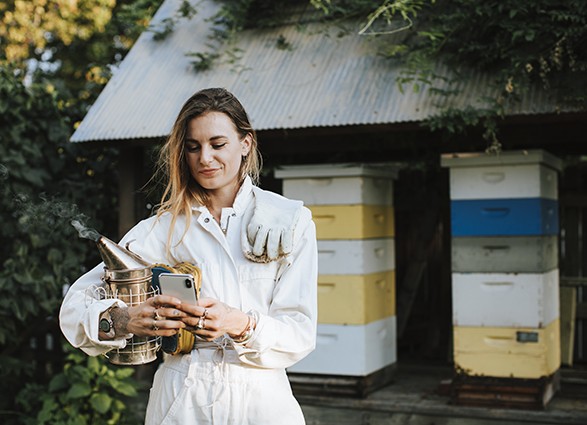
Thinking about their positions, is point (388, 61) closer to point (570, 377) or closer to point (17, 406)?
point (570, 377)

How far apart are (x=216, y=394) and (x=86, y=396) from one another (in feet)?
11.8

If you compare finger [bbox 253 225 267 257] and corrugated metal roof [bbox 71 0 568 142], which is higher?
corrugated metal roof [bbox 71 0 568 142]

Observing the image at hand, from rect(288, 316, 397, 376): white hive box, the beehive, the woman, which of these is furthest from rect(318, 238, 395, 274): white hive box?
the woman

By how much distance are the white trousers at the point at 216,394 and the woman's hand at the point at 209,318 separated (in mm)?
228

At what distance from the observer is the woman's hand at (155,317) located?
1935 mm

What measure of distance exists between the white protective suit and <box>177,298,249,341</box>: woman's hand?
117mm

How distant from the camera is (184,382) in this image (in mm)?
2184

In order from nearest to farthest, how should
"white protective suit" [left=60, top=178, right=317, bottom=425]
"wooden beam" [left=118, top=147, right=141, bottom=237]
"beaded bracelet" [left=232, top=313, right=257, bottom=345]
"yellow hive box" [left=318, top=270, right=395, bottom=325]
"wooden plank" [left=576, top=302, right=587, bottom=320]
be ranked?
"beaded bracelet" [left=232, top=313, right=257, bottom=345] < "white protective suit" [left=60, top=178, right=317, bottom=425] < "yellow hive box" [left=318, top=270, right=395, bottom=325] < "wooden beam" [left=118, top=147, right=141, bottom=237] < "wooden plank" [left=576, top=302, right=587, bottom=320]

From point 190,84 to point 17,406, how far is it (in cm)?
276

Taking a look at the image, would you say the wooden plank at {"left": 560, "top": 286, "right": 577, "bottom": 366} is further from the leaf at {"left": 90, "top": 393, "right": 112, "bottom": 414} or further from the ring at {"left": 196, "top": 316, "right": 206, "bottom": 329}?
the ring at {"left": 196, "top": 316, "right": 206, "bottom": 329}

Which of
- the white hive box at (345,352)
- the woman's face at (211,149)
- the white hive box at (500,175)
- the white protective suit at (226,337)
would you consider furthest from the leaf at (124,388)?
the woman's face at (211,149)

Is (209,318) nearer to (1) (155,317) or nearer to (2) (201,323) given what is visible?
(2) (201,323)

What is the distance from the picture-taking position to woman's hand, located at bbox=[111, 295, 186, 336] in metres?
1.93

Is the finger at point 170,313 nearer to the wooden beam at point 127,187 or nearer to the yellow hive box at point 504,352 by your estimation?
the yellow hive box at point 504,352
